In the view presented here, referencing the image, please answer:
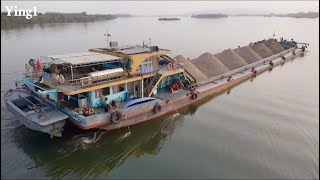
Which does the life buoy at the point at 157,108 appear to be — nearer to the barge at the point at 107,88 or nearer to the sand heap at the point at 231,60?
the barge at the point at 107,88

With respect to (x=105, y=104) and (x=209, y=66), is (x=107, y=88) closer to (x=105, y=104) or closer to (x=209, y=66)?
(x=105, y=104)

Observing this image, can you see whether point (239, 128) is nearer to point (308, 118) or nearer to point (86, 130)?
point (308, 118)

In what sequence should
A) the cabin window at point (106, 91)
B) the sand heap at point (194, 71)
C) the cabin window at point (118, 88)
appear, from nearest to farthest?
the cabin window at point (106, 91)
the cabin window at point (118, 88)
the sand heap at point (194, 71)

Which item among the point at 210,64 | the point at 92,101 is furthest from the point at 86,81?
the point at 210,64

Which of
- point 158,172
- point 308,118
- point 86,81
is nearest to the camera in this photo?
point 158,172

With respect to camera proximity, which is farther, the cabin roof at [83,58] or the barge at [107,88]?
the cabin roof at [83,58]

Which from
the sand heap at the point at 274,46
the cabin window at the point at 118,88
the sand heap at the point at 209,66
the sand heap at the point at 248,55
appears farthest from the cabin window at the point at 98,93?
the sand heap at the point at 274,46

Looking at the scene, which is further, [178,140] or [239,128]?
[239,128]
